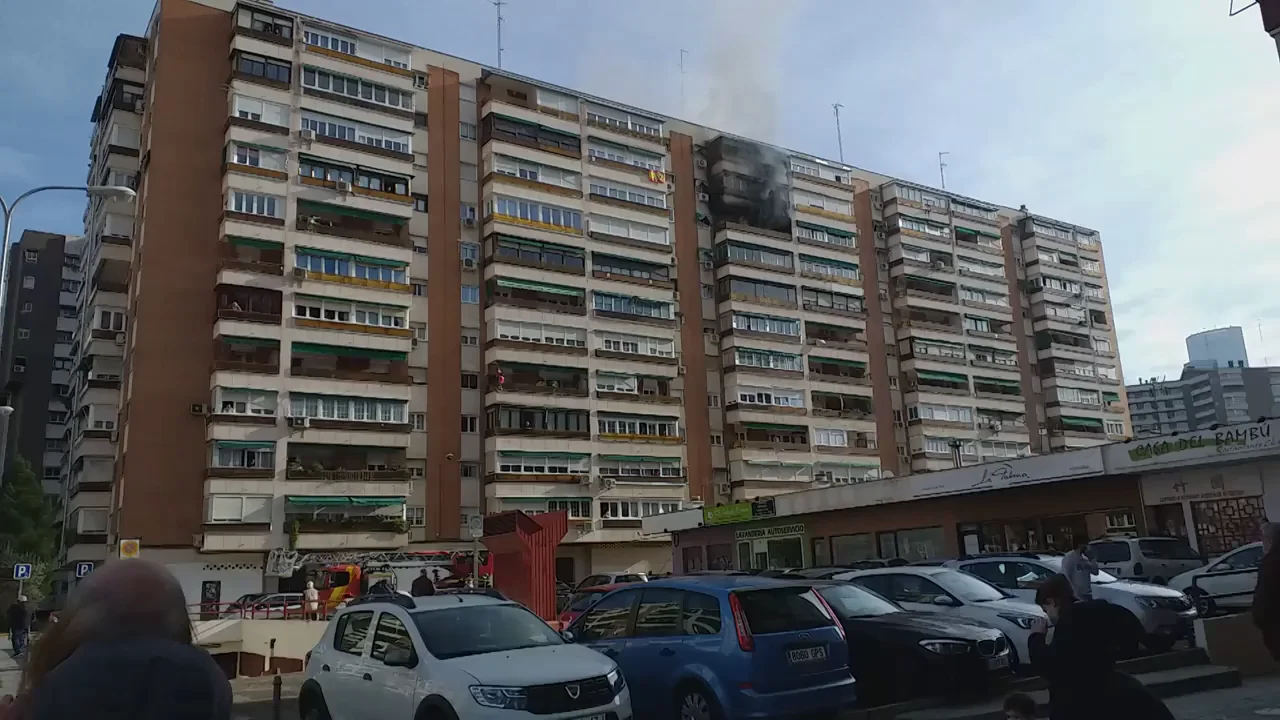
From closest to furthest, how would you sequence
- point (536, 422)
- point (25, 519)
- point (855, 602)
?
1. point (855, 602)
2. point (536, 422)
3. point (25, 519)

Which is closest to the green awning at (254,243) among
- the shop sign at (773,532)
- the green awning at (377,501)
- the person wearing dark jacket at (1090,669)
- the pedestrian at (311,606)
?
the green awning at (377,501)

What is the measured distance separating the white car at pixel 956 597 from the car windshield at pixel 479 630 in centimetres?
566

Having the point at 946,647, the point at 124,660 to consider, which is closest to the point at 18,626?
the point at 946,647

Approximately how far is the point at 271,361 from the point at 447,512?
11.8 metres

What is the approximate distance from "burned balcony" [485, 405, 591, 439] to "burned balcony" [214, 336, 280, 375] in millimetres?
11528

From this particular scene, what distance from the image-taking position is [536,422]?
52.1 m

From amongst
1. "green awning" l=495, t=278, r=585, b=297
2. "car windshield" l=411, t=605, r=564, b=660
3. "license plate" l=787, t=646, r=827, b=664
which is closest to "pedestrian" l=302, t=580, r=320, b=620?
"car windshield" l=411, t=605, r=564, b=660

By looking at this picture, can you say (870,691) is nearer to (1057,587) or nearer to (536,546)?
(1057,587)

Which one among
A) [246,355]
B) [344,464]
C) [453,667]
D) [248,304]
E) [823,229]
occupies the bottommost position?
[453,667]

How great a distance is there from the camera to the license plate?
9297 millimetres

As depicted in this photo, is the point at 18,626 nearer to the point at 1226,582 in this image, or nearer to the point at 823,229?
the point at 1226,582

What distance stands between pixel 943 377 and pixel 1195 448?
40.5 metres

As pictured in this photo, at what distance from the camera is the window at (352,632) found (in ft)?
32.1

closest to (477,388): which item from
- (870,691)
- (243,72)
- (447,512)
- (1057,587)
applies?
(447,512)
